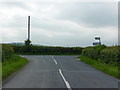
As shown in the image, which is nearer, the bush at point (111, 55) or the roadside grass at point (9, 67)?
the roadside grass at point (9, 67)

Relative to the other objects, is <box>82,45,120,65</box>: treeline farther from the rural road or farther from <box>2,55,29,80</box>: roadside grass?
<box>2,55,29,80</box>: roadside grass

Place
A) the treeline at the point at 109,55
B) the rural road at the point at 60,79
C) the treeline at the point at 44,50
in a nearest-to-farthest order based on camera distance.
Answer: the rural road at the point at 60,79, the treeline at the point at 109,55, the treeline at the point at 44,50

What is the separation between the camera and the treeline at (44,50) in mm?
57875

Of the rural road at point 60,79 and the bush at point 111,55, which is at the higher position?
the bush at point 111,55

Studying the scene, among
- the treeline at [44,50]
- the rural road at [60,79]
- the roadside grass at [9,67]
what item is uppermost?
the treeline at [44,50]

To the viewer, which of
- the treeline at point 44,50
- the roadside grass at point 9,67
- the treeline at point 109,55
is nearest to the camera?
the roadside grass at point 9,67

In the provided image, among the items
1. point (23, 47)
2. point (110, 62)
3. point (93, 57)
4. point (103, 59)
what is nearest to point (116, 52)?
point (110, 62)

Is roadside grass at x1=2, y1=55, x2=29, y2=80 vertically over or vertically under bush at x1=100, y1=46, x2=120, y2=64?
under

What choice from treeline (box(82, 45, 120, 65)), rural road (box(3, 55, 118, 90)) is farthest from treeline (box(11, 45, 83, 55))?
rural road (box(3, 55, 118, 90))

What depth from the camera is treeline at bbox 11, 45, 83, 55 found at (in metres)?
57.9

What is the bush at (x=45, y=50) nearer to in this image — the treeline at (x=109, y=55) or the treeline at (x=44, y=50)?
the treeline at (x=44, y=50)

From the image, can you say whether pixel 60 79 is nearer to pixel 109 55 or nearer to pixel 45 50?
pixel 109 55

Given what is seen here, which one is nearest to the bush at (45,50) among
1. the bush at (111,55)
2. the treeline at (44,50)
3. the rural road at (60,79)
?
the treeline at (44,50)

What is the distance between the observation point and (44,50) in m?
59.0
